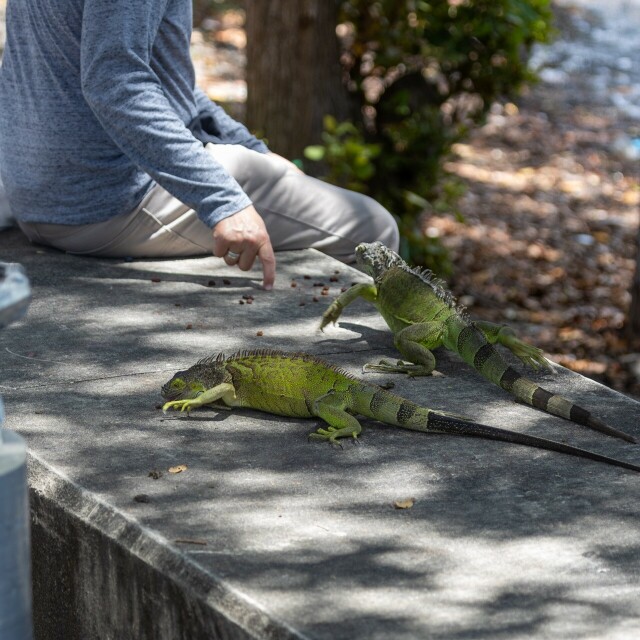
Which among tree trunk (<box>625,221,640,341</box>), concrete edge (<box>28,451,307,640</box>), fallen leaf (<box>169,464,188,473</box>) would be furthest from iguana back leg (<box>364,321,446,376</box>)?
tree trunk (<box>625,221,640,341</box>)

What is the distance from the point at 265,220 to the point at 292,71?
9.96 ft

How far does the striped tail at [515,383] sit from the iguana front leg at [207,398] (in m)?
0.89

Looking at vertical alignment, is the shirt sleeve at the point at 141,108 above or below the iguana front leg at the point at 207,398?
above

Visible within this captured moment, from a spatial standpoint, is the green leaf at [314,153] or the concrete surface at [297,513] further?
the green leaf at [314,153]

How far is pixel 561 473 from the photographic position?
11.2 ft

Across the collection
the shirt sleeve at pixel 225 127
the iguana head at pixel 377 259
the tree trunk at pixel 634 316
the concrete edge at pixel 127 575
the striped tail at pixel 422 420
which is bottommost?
the tree trunk at pixel 634 316

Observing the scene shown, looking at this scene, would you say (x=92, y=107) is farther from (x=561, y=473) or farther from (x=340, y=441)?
(x=561, y=473)

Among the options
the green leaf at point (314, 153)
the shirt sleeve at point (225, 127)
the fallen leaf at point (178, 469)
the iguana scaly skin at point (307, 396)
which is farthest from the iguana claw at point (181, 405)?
the green leaf at point (314, 153)

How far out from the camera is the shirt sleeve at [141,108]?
4.48 meters

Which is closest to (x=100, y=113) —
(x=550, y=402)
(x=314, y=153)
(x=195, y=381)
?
(x=195, y=381)

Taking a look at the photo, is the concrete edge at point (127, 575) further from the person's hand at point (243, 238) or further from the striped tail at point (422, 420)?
the person's hand at point (243, 238)

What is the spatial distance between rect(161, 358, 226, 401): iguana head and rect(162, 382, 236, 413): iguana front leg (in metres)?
0.02

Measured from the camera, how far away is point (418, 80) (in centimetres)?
856

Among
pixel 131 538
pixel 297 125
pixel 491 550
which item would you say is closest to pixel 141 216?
pixel 131 538
